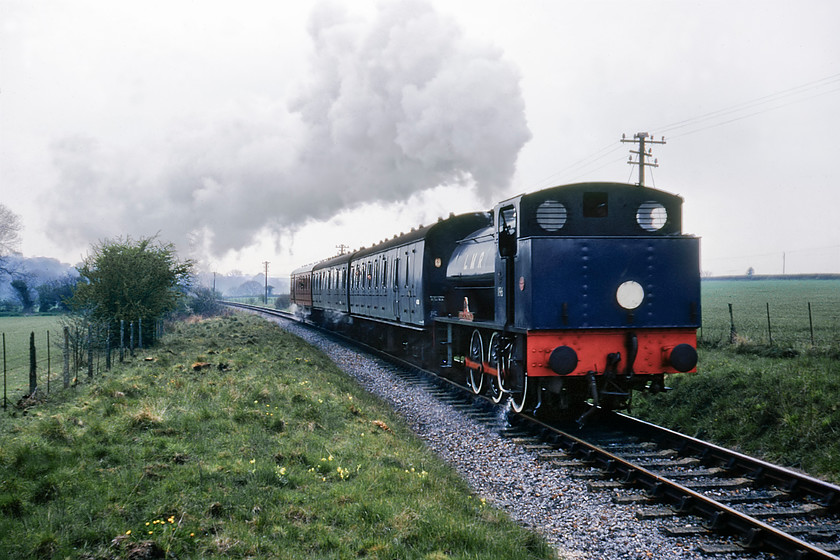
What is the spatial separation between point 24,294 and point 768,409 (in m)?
53.0

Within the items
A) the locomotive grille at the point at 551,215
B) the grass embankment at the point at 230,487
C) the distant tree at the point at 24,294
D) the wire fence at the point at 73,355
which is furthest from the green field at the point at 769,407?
the distant tree at the point at 24,294

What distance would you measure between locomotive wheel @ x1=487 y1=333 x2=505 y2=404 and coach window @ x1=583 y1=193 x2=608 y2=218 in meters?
2.38

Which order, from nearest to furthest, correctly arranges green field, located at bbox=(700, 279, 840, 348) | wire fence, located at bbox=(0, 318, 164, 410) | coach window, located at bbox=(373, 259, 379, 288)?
wire fence, located at bbox=(0, 318, 164, 410)
green field, located at bbox=(700, 279, 840, 348)
coach window, located at bbox=(373, 259, 379, 288)

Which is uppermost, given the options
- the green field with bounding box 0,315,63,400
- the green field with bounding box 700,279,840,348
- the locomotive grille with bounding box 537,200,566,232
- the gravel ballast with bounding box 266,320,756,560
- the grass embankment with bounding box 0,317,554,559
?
the locomotive grille with bounding box 537,200,566,232

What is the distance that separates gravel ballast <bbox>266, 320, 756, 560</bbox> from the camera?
4723mm

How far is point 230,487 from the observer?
5.28 m

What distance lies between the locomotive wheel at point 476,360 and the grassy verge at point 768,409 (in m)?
2.68

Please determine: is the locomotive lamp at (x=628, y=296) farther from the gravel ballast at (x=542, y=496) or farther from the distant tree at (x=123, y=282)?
the distant tree at (x=123, y=282)

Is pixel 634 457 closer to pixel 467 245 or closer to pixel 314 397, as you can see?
pixel 314 397

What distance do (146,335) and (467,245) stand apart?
11269 mm

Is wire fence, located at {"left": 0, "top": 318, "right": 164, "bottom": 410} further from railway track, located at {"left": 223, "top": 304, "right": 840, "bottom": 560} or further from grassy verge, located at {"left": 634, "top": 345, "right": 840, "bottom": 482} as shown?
grassy verge, located at {"left": 634, "top": 345, "right": 840, "bottom": 482}

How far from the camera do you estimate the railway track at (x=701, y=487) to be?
466 cm

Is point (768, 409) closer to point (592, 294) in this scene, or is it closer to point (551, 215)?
point (592, 294)

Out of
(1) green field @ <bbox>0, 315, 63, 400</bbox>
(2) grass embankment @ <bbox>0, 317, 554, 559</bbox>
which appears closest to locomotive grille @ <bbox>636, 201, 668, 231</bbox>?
(2) grass embankment @ <bbox>0, 317, 554, 559</bbox>
